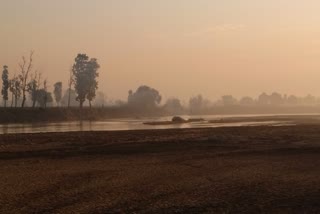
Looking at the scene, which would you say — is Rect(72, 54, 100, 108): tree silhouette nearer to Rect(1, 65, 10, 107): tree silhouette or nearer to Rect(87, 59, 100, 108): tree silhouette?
Rect(87, 59, 100, 108): tree silhouette

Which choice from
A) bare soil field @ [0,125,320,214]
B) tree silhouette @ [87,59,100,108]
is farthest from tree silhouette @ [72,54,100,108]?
bare soil field @ [0,125,320,214]

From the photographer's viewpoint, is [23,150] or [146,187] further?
[23,150]

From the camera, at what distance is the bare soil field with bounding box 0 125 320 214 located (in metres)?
16.0

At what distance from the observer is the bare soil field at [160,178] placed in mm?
15992

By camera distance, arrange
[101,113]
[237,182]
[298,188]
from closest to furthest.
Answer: [298,188] → [237,182] → [101,113]

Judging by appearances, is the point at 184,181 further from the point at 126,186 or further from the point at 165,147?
the point at 165,147

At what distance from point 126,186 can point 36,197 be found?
377 centimetres

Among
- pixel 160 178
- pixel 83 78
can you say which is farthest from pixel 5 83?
pixel 160 178

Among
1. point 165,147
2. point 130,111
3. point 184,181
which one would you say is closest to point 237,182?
point 184,181

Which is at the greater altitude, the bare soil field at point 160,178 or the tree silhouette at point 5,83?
the tree silhouette at point 5,83

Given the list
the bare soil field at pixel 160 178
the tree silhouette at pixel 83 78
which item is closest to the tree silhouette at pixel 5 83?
the tree silhouette at pixel 83 78

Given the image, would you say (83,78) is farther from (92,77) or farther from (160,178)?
(160,178)

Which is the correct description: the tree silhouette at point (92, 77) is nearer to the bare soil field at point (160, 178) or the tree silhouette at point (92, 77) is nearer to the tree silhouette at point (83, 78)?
the tree silhouette at point (83, 78)

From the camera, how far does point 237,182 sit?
20203 millimetres
